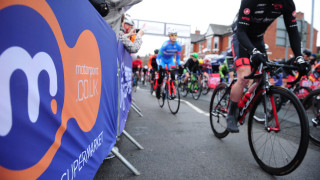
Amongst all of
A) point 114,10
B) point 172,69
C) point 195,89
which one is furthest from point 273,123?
point 195,89

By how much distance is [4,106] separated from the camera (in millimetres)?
765

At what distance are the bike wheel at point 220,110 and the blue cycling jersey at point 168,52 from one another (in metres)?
3.04

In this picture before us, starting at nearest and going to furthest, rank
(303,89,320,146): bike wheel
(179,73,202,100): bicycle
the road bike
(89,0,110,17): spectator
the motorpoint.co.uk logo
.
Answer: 1. the motorpoint.co.uk logo
2. (89,0,110,17): spectator
3. (303,89,320,146): bike wheel
4. the road bike
5. (179,73,202,100): bicycle

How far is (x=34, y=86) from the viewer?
95cm

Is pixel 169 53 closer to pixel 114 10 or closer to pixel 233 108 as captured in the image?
pixel 114 10

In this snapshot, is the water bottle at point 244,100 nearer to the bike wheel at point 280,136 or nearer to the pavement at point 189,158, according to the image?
the bike wheel at point 280,136

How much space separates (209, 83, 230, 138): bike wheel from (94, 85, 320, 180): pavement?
154mm

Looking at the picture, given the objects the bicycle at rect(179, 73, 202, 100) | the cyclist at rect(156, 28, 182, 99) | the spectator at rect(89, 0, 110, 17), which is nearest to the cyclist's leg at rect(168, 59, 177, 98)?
the cyclist at rect(156, 28, 182, 99)

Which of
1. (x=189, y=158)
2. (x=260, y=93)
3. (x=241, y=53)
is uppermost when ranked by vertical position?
(x=241, y=53)

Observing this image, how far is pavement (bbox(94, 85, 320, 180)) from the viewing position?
2258 mm

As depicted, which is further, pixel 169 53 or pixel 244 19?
pixel 169 53

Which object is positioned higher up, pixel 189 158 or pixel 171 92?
pixel 171 92

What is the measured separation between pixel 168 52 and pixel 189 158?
172 inches

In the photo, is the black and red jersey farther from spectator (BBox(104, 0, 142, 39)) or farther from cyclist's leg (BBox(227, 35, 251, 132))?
spectator (BBox(104, 0, 142, 39))
